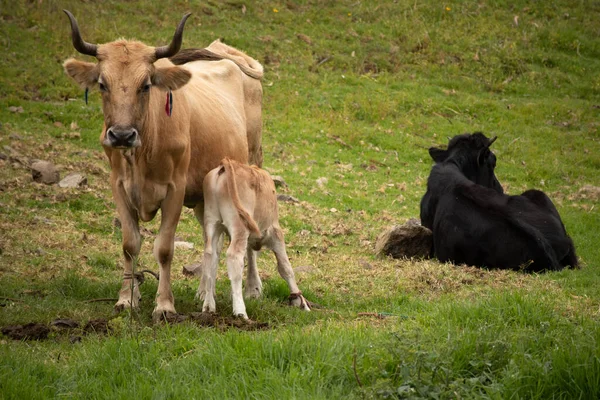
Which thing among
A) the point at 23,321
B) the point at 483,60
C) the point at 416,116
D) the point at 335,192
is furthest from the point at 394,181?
the point at 23,321

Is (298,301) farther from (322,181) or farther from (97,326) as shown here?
(322,181)

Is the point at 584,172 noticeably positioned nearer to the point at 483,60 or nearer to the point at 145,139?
the point at 483,60

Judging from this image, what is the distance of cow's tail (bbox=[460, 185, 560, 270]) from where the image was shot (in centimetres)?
959

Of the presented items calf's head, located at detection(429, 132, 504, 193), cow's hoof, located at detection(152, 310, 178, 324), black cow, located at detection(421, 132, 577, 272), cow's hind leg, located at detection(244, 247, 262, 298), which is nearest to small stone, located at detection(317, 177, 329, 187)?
calf's head, located at detection(429, 132, 504, 193)

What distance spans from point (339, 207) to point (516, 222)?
3.98m

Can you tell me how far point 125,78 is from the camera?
6781 mm

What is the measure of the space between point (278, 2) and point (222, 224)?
17.1 m

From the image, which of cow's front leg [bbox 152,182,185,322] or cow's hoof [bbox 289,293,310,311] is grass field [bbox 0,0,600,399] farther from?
cow's front leg [bbox 152,182,185,322]

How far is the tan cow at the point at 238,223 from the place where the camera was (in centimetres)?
693

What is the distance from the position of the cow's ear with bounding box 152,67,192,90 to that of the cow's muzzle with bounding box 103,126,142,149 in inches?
31.7

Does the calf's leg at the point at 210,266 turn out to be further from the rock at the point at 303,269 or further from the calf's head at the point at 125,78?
the rock at the point at 303,269

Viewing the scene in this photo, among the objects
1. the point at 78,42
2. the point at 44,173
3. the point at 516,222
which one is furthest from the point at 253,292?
the point at 44,173

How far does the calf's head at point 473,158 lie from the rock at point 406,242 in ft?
4.75

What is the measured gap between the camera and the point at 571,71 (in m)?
21.9
